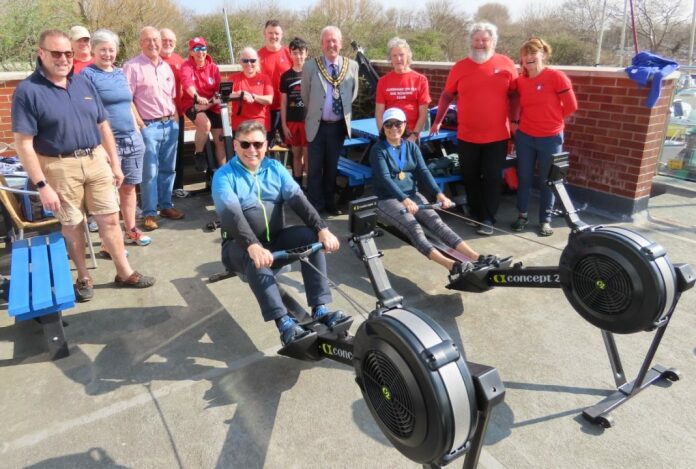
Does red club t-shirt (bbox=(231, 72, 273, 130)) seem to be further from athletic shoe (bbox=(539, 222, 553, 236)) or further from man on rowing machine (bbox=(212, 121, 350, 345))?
athletic shoe (bbox=(539, 222, 553, 236))

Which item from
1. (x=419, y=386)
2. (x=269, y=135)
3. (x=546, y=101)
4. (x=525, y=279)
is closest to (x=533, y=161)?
(x=546, y=101)

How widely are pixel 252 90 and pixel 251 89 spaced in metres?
0.01

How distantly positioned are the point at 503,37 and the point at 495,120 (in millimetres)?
33369

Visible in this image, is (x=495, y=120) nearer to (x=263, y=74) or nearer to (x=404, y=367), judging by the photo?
(x=263, y=74)

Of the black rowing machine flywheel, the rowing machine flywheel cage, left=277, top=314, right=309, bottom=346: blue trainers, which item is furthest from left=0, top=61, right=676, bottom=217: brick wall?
the rowing machine flywheel cage

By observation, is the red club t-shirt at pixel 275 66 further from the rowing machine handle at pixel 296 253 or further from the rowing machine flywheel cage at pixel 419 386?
the rowing machine flywheel cage at pixel 419 386

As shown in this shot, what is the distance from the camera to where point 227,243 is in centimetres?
337

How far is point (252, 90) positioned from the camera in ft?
18.1

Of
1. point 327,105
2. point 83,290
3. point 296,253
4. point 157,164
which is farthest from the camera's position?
point 327,105

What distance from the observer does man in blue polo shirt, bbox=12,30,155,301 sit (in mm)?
3268

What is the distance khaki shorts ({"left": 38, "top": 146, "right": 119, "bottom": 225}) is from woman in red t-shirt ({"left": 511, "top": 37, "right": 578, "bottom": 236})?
140 inches

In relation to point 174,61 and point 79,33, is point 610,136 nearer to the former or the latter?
point 174,61

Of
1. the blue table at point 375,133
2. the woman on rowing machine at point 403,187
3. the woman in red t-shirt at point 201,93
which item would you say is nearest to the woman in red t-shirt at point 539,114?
the blue table at point 375,133

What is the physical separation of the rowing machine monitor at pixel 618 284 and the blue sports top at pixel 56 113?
9.84ft
